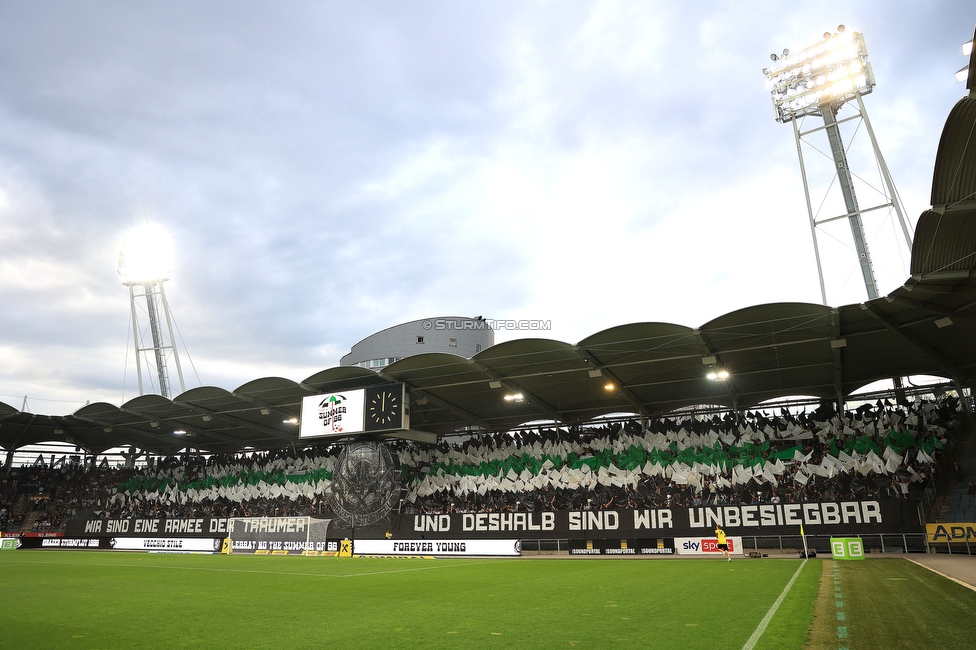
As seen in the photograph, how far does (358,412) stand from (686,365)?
1754cm

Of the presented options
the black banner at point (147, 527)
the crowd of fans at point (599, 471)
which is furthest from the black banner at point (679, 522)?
the black banner at point (147, 527)

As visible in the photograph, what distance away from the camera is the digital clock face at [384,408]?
32.7 meters

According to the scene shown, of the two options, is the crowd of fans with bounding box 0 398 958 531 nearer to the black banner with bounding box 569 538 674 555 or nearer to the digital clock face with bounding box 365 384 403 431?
the black banner with bounding box 569 538 674 555

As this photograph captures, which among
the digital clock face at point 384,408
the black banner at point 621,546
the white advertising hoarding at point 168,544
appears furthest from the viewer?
the white advertising hoarding at point 168,544

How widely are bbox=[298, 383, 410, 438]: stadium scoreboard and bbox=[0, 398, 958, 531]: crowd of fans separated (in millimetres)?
5054

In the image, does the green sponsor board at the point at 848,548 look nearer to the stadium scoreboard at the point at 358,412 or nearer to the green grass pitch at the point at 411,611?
the green grass pitch at the point at 411,611

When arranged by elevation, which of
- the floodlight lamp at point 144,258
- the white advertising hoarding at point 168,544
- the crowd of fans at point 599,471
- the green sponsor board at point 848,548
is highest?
the floodlight lamp at point 144,258

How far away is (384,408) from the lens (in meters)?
33.1

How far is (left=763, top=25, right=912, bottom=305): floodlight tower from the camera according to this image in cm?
3438

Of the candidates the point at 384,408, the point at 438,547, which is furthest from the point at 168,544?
the point at 438,547

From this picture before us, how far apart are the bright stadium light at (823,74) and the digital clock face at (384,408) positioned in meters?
28.6

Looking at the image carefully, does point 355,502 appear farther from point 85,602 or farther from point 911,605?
point 911,605

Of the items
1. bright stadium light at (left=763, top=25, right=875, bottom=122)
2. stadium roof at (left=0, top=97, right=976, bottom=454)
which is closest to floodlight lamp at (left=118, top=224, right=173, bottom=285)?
stadium roof at (left=0, top=97, right=976, bottom=454)

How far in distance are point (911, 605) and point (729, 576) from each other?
19.9 ft
